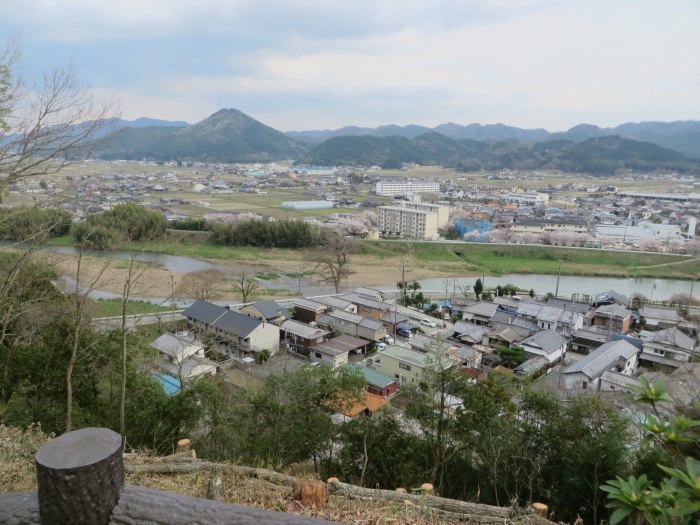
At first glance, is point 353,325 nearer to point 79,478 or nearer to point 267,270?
point 267,270

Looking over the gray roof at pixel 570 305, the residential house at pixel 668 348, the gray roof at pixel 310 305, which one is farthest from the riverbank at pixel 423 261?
the residential house at pixel 668 348

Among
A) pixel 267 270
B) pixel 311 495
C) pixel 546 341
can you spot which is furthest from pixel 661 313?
pixel 311 495

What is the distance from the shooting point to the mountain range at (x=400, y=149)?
73.8 metres

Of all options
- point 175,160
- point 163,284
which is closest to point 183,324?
point 163,284

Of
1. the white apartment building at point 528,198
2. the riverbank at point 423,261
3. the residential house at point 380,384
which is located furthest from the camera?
the white apartment building at point 528,198

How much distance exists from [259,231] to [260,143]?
85.3m

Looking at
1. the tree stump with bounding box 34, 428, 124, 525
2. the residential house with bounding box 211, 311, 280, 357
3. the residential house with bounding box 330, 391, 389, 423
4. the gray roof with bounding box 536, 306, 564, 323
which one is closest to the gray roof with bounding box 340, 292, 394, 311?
the residential house with bounding box 211, 311, 280, 357

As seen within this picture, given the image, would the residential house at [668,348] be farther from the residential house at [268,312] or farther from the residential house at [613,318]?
the residential house at [268,312]

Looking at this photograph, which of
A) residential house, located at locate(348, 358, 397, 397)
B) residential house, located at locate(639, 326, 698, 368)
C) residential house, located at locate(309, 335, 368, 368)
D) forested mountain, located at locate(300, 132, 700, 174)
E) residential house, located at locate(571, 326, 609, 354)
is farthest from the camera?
forested mountain, located at locate(300, 132, 700, 174)

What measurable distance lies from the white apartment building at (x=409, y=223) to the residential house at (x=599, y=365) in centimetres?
1844

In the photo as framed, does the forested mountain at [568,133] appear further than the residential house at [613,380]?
Yes

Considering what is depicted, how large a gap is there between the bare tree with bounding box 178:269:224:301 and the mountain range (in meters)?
58.1

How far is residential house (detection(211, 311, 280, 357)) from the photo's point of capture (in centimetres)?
1094

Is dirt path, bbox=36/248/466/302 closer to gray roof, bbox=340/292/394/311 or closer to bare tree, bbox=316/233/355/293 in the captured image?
bare tree, bbox=316/233/355/293
